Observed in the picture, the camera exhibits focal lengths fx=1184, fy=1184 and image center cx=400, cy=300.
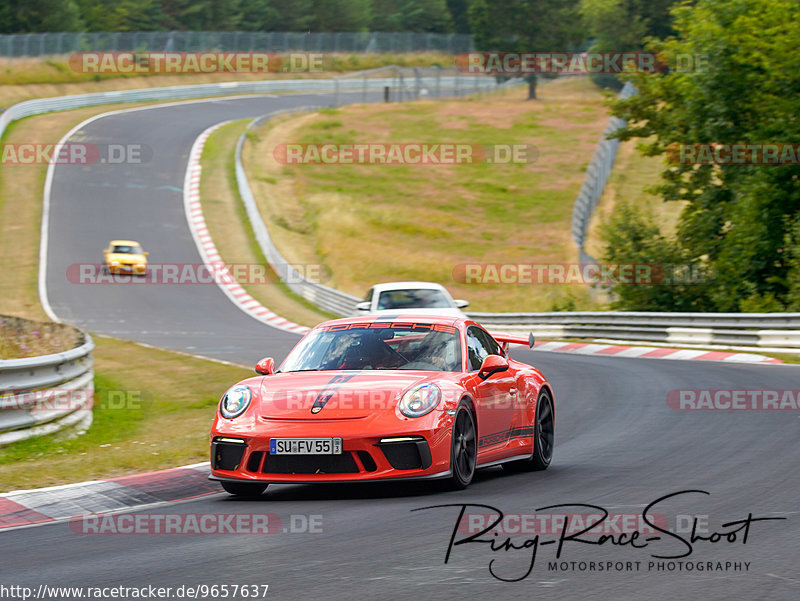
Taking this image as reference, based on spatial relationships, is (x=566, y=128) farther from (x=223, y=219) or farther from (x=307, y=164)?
(x=223, y=219)

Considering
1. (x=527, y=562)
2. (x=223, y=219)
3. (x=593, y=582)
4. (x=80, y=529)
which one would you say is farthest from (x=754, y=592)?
(x=223, y=219)

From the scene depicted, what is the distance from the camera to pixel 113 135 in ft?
182

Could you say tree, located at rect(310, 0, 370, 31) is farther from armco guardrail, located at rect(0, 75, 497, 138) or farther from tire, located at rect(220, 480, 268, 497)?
tire, located at rect(220, 480, 268, 497)

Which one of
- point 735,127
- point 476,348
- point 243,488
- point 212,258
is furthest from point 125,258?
point 243,488

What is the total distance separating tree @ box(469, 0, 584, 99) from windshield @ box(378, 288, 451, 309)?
71083mm

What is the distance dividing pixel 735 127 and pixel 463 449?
21.9 metres

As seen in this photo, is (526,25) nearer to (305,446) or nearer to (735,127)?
(735,127)

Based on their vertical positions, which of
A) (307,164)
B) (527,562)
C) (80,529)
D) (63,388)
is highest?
(527,562)

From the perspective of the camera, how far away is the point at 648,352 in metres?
23.2

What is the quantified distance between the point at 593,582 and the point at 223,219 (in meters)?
39.0

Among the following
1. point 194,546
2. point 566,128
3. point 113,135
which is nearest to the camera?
point 194,546

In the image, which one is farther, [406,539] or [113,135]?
[113,135]

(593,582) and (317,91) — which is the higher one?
(593,582)

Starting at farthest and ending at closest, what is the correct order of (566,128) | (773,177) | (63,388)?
(566,128), (773,177), (63,388)
